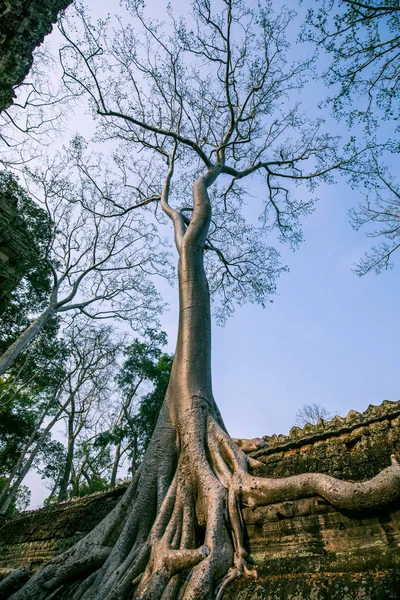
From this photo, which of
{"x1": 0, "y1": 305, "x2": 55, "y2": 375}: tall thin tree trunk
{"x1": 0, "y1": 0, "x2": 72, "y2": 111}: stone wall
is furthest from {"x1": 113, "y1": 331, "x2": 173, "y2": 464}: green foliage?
{"x1": 0, "y1": 0, "x2": 72, "y2": 111}: stone wall

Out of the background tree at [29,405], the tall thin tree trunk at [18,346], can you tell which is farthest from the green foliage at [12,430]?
the tall thin tree trunk at [18,346]

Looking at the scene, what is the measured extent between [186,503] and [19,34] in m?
3.87

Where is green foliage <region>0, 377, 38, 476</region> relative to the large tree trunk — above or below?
above

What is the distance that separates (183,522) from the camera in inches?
103

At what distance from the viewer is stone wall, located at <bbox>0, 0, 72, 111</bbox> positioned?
2.48 metres

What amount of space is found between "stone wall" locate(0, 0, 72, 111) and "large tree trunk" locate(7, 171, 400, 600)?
2.51m

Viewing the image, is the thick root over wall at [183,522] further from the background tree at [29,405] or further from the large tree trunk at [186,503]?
the background tree at [29,405]

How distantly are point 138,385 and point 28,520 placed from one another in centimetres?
654

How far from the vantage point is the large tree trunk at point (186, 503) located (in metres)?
2.06

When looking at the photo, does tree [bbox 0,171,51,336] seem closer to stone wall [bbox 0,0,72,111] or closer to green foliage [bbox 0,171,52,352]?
green foliage [bbox 0,171,52,352]

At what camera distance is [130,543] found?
9.12 ft

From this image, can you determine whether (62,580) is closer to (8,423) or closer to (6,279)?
(6,279)

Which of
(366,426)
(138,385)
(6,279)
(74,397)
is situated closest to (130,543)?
(366,426)

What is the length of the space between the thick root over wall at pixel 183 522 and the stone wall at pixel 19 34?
3019 millimetres
